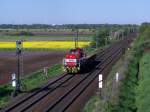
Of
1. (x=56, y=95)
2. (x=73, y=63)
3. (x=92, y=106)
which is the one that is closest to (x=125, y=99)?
(x=92, y=106)

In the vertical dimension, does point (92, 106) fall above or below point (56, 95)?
above

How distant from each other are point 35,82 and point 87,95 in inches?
330

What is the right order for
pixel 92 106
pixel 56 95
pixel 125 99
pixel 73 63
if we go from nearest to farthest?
pixel 92 106 → pixel 125 99 → pixel 56 95 → pixel 73 63

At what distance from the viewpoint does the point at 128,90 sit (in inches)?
1157

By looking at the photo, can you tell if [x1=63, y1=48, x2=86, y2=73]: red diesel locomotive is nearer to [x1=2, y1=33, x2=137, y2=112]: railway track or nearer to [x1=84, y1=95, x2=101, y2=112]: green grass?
[x1=2, y1=33, x2=137, y2=112]: railway track

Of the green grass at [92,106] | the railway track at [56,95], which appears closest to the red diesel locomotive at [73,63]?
the railway track at [56,95]

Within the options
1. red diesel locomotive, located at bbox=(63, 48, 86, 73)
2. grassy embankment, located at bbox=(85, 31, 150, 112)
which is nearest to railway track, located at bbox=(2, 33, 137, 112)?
red diesel locomotive, located at bbox=(63, 48, 86, 73)

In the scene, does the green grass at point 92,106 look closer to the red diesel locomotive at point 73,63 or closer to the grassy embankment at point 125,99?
the grassy embankment at point 125,99

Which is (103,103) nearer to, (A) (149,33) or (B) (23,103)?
(B) (23,103)

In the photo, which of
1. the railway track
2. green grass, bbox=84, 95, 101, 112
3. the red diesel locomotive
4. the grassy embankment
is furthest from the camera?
the red diesel locomotive

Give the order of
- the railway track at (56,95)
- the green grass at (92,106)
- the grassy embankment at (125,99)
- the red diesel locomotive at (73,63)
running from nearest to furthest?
the grassy embankment at (125,99)
the green grass at (92,106)
the railway track at (56,95)
the red diesel locomotive at (73,63)

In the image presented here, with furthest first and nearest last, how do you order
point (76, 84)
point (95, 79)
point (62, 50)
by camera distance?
point (62, 50), point (95, 79), point (76, 84)

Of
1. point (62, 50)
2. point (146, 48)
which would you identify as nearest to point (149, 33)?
point (62, 50)

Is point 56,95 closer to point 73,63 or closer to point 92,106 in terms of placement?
Result: point 92,106
